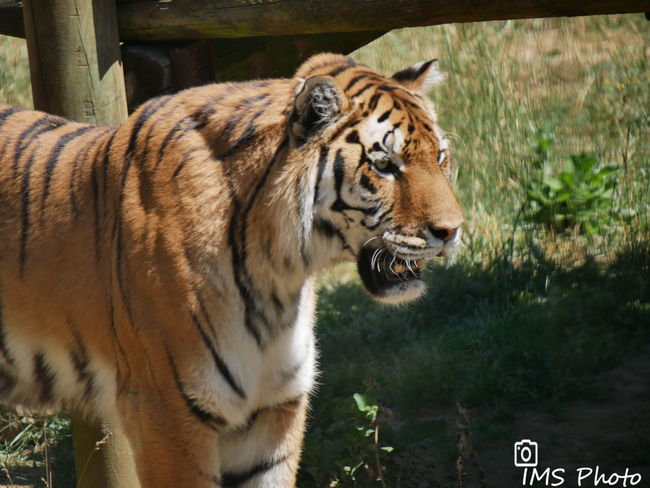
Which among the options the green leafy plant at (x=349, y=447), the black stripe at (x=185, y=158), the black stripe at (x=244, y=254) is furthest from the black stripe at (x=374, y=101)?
the green leafy plant at (x=349, y=447)

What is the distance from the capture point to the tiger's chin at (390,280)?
→ 7.06ft

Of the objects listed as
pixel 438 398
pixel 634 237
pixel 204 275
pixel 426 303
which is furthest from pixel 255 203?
pixel 634 237

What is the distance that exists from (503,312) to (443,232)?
6.74ft

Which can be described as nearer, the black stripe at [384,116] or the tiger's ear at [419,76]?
the black stripe at [384,116]

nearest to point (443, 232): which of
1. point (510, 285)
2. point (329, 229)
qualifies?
point (329, 229)

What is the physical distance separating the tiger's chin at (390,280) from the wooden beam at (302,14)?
0.92 meters

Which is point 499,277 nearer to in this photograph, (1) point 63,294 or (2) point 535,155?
(2) point 535,155

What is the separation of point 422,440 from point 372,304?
4.50ft

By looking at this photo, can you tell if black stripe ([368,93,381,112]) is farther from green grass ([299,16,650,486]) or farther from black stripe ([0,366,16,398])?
black stripe ([0,366,16,398])

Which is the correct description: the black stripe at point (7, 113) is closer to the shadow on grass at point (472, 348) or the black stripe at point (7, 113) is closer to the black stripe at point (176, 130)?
the black stripe at point (176, 130)

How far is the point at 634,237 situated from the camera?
417 cm

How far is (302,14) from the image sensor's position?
8.87ft

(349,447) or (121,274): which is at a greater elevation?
(121,274)

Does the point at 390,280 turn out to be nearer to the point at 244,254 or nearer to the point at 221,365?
the point at 244,254
